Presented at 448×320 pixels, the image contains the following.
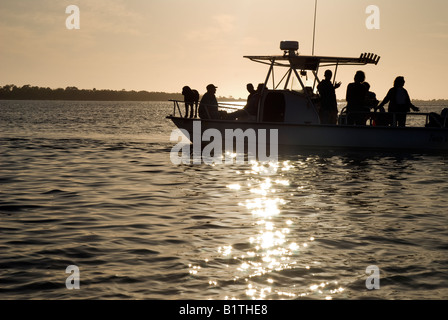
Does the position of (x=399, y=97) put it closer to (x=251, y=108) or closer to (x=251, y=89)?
(x=251, y=108)

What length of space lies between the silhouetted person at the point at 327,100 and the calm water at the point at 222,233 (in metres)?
4.65

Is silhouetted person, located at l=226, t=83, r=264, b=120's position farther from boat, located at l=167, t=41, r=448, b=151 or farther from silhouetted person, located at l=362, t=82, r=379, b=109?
silhouetted person, located at l=362, t=82, r=379, b=109

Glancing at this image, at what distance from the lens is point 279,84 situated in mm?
20516

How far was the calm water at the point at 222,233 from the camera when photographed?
19.2ft

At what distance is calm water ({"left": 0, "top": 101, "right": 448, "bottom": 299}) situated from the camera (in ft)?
19.2

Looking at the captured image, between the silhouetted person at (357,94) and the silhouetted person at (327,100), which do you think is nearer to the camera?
the silhouetted person at (357,94)

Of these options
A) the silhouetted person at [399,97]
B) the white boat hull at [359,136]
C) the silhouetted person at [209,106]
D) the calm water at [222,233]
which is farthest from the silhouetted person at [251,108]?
Answer: the calm water at [222,233]

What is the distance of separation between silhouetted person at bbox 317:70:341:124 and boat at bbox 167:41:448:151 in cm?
25

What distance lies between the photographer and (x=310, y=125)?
783 inches

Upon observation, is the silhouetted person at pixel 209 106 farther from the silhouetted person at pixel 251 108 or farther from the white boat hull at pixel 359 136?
the white boat hull at pixel 359 136

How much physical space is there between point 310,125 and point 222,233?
40.7ft

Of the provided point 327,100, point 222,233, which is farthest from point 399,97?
point 222,233

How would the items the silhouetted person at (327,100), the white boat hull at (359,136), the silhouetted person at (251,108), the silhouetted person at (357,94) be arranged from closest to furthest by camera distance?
the silhouetted person at (357,94), the silhouetted person at (327,100), the white boat hull at (359,136), the silhouetted person at (251,108)

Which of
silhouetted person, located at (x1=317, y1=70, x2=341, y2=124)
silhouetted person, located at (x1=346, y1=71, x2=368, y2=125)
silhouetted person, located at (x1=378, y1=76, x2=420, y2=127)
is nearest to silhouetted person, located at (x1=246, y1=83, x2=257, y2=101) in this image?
silhouetted person, located at (x1=317, y1=70, x2=341, y2=124)
